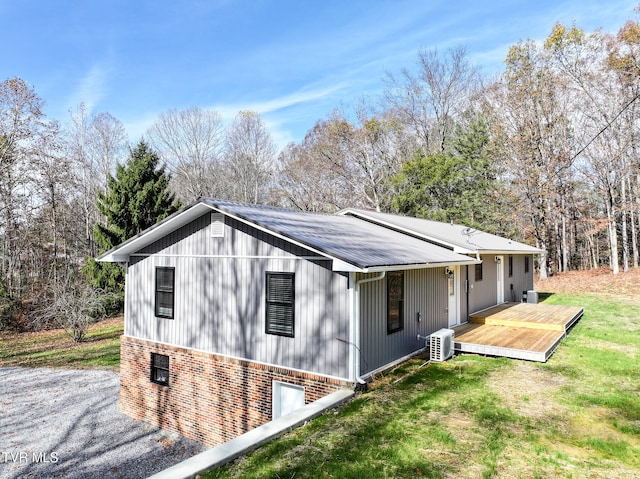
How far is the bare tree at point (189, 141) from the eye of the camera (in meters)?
29.5

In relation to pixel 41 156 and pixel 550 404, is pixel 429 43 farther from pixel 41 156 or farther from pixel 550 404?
pixel 550 404

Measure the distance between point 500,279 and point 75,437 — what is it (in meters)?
13.9

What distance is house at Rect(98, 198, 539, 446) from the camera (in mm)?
6812

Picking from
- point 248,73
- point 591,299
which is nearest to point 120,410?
point 591,299

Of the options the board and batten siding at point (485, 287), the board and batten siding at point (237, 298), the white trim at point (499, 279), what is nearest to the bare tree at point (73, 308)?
Answer: the board and batten siding at point (237, 298)

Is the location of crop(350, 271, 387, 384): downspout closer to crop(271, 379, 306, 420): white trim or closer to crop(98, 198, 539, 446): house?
crop(98, 198, 539, 446): house

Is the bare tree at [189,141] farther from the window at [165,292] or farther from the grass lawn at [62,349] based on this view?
the window at [165,292]

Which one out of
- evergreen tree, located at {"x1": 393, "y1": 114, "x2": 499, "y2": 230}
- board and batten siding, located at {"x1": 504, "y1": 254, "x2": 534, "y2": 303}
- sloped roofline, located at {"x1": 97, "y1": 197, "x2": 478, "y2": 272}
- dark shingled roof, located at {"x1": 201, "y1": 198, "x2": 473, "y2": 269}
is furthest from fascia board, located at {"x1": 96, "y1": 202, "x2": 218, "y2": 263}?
evergreen tree, located at {"x1": 393, "y1": 114, "x2": 499, "y2": 230}

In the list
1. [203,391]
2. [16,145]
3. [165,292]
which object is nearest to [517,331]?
[203,391]

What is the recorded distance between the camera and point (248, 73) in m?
24.2

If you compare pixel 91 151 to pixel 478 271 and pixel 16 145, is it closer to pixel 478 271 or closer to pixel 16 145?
pixel 16 145

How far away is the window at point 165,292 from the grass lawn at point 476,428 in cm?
530

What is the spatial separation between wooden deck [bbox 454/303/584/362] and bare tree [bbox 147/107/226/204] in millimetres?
22969

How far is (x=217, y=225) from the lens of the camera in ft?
27.7
